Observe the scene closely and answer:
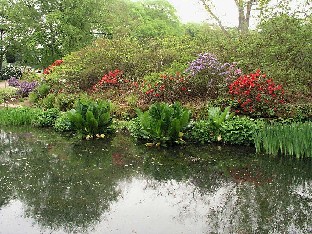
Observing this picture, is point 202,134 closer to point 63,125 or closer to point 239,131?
point 239,131

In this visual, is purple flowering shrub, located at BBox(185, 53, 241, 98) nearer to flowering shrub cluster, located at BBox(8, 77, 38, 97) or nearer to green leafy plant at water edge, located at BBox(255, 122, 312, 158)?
green leafy plant at water edge, located at BBox(255, 122, 312, 158)

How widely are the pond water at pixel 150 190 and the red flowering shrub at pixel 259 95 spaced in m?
2.52

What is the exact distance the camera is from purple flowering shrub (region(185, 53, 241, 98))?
12530 mm

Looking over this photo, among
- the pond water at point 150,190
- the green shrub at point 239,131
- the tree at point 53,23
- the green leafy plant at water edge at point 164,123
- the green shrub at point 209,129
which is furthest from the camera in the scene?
the tree at point 53,23

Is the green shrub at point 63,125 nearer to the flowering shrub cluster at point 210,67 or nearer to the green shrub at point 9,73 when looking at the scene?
the flowering shrub cluster at point 210,67

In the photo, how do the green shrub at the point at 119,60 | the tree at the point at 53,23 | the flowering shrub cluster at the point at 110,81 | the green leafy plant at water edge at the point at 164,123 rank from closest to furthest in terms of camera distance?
the green leafy plant at water edge at the point at 164,123 → the flowering shrub cluster at the point at 110,81 → the green shrub at the point at 119,60 → the tree at the point at 53,23

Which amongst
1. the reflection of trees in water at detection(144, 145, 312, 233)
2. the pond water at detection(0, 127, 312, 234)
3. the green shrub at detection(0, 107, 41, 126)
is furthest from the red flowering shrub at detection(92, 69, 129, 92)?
the reflection of trees in water at detection(144, 145, 312, 233)

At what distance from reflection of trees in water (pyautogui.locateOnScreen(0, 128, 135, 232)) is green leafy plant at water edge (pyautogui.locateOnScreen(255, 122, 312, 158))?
3226 millimetres

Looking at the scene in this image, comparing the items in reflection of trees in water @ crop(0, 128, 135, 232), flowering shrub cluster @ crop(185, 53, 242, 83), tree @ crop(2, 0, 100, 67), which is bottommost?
reflection of trees in water @ crop(0, 128, 135, 232)

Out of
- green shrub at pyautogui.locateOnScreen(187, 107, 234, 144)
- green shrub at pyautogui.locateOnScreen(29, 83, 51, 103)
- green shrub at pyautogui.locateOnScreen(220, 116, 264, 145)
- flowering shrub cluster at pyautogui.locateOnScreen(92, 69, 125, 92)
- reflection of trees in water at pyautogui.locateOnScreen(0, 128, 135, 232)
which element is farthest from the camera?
green shrub at pyautogui.locateOnScreen(29, 83, 51, 103)

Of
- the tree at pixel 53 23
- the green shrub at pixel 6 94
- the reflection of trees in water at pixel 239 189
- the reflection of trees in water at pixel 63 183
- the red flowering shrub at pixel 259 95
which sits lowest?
the reflection of trees in water at pixel 239 189

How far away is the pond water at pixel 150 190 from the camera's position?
5004mm

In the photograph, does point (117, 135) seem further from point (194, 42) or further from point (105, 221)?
point (194, 42)

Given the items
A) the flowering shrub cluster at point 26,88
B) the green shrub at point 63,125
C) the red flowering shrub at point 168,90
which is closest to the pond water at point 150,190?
the green shrub at point 63,125
